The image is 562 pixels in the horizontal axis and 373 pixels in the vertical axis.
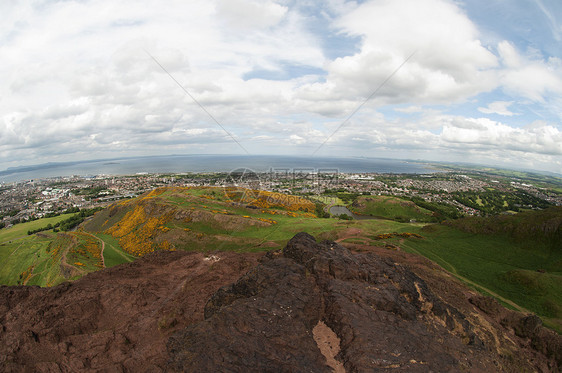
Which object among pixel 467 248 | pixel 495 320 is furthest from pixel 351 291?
pixel 467 248

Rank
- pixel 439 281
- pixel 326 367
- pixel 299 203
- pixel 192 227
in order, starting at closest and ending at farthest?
pixel 326 367 < pixel 439 281 < pixel 192 227 < pixel 299 203

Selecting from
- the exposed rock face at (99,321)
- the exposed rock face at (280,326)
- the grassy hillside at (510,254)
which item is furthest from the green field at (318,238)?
the exposed rock face at (99,321)

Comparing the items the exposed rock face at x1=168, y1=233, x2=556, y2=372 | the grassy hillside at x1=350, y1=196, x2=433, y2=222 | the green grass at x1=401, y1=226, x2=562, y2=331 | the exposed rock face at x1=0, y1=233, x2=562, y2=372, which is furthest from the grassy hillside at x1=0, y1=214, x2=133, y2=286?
the grassy hillside at x1=350, y1=196, x2=433, y2=222

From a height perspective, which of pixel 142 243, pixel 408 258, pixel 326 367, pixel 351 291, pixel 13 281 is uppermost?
pixel 351 291

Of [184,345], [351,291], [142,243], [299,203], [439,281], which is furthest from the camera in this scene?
[299,203]

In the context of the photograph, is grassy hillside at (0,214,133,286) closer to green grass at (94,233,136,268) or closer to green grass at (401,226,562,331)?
green grass at (94,233,136,268)

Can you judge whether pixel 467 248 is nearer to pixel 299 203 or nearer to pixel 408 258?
pixel 408 258

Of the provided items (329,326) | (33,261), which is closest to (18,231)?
(33,261)
